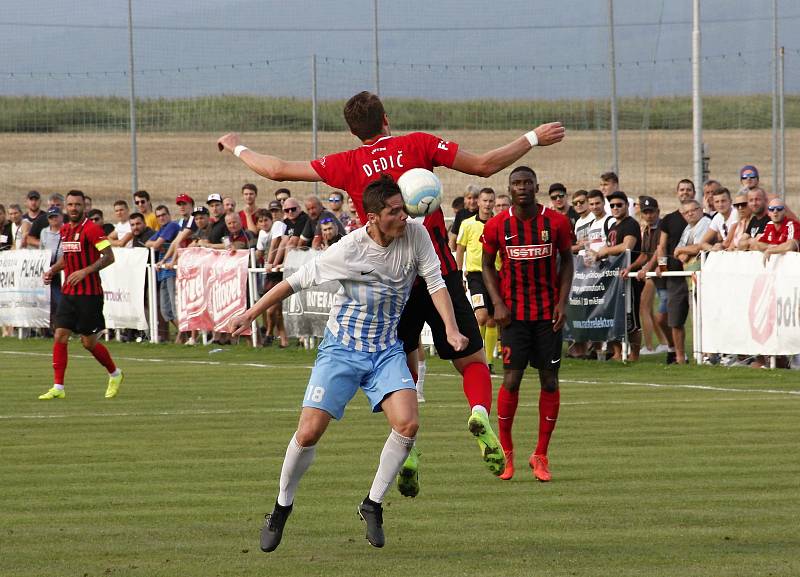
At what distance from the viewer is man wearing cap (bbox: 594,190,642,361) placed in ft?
62.4

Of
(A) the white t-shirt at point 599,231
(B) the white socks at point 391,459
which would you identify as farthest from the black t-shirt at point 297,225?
(B) the white socks at point 391,459

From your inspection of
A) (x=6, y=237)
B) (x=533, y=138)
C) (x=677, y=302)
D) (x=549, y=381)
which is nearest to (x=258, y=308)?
(x=533, y=138)

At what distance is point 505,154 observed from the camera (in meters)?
8.66

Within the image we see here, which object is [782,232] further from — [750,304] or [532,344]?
[532,344]

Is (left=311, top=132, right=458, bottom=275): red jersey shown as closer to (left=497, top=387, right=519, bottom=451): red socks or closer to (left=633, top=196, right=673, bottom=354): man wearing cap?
(left=497, top=387, right=519, bottom=451): red socks

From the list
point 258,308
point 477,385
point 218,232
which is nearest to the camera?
point 258,308

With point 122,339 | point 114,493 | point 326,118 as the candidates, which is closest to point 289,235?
point 122,339

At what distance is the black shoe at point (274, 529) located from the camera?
304 inches

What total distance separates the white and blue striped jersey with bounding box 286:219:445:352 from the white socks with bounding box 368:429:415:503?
1.57 feet

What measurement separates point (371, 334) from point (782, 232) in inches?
410

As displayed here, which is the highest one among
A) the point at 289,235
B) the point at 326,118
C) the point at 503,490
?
the point at 326,118

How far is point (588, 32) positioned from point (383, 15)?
503 centimetres

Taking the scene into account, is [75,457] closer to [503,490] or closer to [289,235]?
[503,490]

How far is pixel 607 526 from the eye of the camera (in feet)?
27.4
